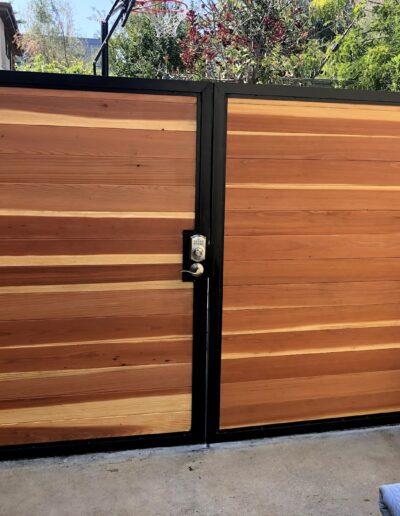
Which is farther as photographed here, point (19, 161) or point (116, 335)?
point (116, 335)

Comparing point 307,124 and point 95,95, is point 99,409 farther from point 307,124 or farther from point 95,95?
point 307,124

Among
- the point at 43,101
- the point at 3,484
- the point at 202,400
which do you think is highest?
the point at 43,101

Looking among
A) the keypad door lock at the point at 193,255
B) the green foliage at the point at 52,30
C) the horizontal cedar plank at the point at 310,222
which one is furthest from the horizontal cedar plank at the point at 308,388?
the green foliage at the point at 52,30

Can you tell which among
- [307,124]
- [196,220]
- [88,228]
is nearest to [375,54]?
[307,124]

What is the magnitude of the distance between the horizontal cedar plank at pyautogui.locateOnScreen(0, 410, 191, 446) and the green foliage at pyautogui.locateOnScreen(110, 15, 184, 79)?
6.83m

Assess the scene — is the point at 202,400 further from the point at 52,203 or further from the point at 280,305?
the point at 52,203

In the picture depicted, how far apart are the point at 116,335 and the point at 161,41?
25.0 feet

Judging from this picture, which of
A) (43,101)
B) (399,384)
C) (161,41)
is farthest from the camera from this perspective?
(161,41)

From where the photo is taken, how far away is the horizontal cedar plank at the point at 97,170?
7.57 ft

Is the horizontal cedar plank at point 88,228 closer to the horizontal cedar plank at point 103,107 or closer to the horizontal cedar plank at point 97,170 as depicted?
the horizontal cedar plank at point 97,170

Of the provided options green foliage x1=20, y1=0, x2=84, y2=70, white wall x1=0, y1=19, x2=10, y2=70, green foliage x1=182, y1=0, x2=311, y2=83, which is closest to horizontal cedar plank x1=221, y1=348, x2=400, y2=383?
green foliage x1=182, y1=0, x2=311, y2=83

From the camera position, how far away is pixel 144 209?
244cm

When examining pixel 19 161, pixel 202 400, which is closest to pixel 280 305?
pixel 202 400

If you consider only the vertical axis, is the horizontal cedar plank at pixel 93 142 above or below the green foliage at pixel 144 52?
below
